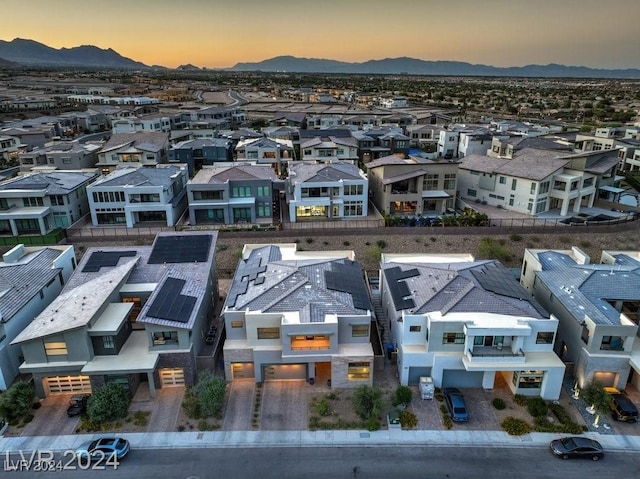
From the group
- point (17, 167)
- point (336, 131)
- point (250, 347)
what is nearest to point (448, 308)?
point (250, 347)

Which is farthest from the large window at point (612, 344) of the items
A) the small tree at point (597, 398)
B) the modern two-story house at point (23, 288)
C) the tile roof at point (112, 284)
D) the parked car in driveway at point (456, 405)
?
the modern two-story house at point (23, 288)

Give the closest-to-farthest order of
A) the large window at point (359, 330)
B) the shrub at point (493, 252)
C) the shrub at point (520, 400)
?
the shrub at point (520, 400), the large window at point (359, 330), the shrub at point (493, 252)

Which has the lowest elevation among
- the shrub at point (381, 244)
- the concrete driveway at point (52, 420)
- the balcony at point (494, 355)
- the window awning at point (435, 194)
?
the concrete driveway at point (52, 420)

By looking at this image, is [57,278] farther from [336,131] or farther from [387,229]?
[336,131]

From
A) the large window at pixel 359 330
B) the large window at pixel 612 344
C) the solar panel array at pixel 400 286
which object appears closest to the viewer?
the large window at pixel 612 344

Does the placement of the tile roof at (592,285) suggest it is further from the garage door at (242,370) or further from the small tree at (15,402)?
the small tree at (15,402)

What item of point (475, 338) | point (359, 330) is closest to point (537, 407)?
point (475, 338)

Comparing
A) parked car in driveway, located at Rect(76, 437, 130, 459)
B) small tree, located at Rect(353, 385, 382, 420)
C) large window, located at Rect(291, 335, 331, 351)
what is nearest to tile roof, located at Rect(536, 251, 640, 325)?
small tree, located at Rect(353, 385, 382, 420)

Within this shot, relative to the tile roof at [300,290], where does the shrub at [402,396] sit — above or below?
below

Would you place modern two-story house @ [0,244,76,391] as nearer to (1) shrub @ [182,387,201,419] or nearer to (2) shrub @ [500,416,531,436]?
(1) shrub @ [182,387,201,419]
